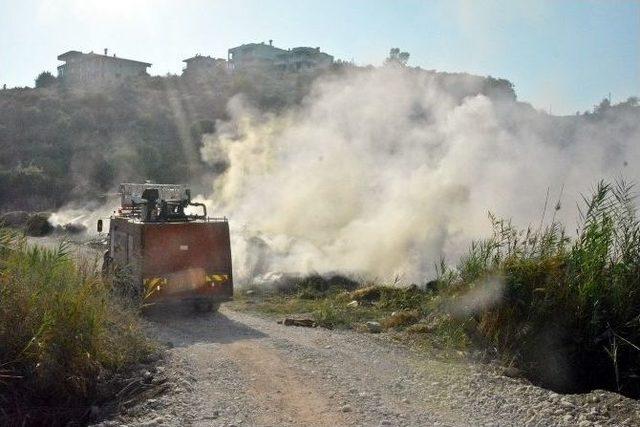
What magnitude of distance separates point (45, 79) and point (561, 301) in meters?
81.5

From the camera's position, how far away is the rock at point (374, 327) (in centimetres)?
1297

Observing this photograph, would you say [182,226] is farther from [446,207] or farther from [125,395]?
[446,207]

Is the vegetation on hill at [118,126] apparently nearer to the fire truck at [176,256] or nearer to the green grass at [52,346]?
the fire truck at [176,256]

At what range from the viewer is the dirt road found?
24.6 ft

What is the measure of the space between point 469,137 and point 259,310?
9.41 meters

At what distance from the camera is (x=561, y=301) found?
9.80 metres

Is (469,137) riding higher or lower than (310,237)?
higher

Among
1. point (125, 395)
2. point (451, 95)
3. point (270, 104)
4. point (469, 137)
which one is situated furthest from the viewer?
point (270, 104)

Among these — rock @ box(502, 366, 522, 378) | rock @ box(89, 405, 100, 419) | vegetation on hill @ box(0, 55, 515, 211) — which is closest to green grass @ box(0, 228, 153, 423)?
rock @ box(89, 405, 100, 419)

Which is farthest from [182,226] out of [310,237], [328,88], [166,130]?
[166,130]

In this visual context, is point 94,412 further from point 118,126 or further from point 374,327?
point 118,126

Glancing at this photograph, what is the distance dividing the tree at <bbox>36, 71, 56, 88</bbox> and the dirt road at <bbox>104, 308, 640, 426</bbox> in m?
75.6

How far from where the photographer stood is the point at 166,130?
54.4 m

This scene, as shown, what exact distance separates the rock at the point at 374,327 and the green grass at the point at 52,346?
17.3 ft
